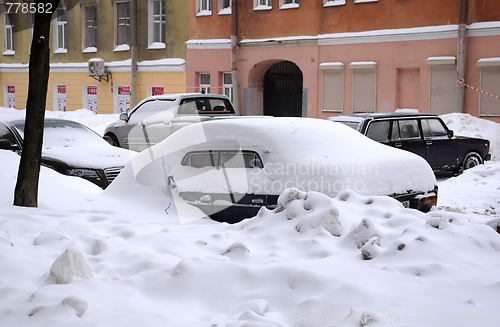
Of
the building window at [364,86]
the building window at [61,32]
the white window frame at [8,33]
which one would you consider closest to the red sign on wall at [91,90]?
the building window at [61,32]

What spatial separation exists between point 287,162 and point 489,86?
14351 millimetres

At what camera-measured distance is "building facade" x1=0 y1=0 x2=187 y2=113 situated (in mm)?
28359

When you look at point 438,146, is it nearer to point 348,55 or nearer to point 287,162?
point 287,162

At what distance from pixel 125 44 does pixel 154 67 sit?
2572 mm

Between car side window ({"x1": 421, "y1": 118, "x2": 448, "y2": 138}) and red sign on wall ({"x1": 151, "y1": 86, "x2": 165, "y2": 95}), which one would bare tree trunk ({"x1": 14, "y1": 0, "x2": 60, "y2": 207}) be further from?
red sign on wall ({"x1": 151, "y1": 86, "x2": 165, "y2": 95})

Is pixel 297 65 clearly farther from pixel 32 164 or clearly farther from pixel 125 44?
pixel 32 164

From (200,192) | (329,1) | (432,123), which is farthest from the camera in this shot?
(329,1)

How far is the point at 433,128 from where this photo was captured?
13.8 m

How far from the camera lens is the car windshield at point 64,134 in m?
11.3

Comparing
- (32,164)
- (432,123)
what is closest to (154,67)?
(432,123)

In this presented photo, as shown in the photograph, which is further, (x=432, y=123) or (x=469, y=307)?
(x=432, y=123)

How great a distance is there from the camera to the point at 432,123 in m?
13.8

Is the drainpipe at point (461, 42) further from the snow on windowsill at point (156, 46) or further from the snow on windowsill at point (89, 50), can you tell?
the snow on windowsill at point (89, 50)

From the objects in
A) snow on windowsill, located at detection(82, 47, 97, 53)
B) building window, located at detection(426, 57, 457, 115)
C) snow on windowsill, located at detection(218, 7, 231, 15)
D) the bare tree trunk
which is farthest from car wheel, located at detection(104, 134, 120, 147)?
snow on windowsill, located at detection(82, 47, 97, 53)
